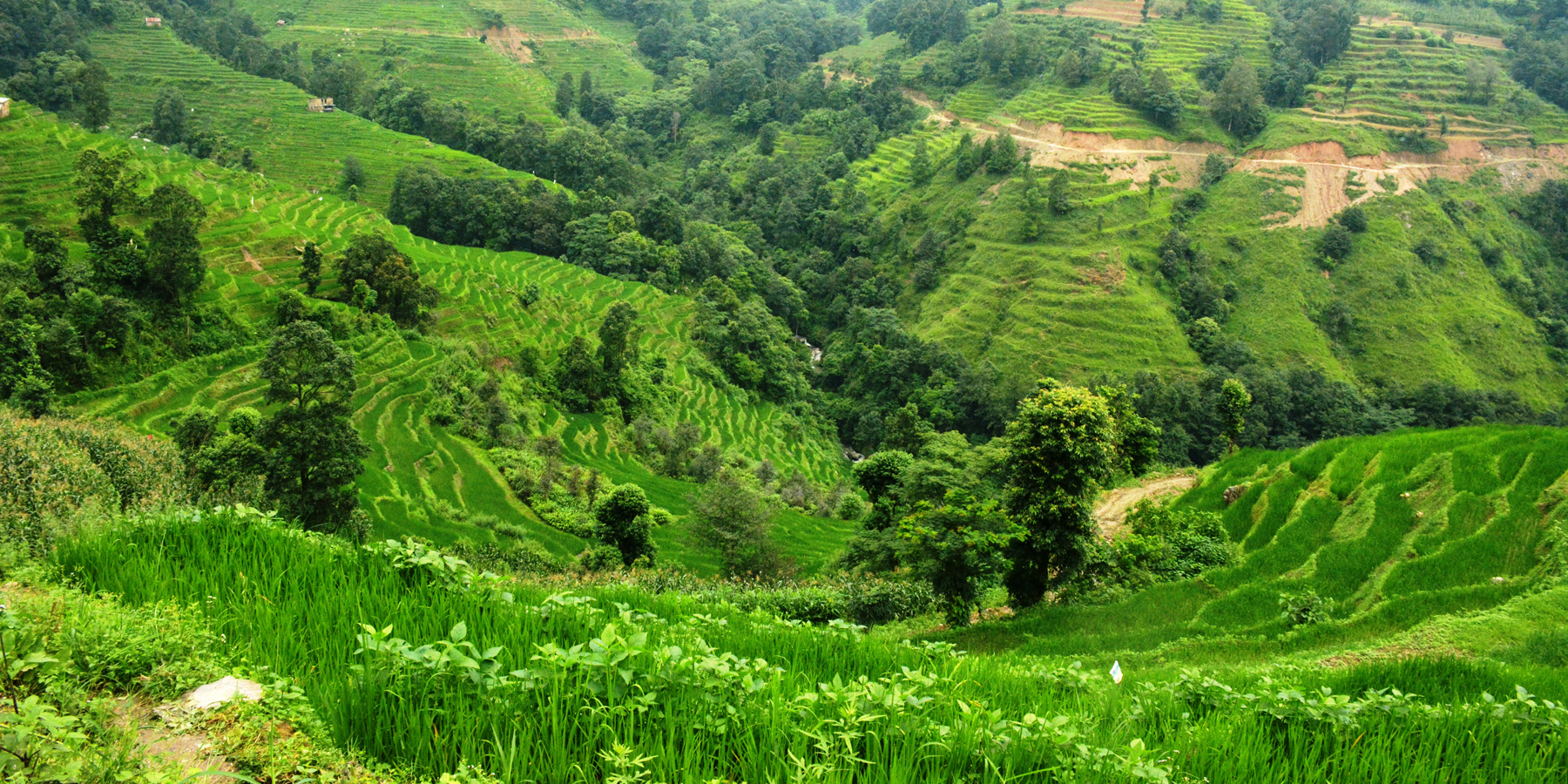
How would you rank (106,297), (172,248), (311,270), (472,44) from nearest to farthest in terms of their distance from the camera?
1. (106,297)
2. (172,248)
3. (311,270)
4. (472,44)

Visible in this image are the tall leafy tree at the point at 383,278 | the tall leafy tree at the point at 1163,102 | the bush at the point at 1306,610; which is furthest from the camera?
the tall leafy tree at the point at 1163,102

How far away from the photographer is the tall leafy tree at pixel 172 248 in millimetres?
26141

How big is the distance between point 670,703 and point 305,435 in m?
16.9

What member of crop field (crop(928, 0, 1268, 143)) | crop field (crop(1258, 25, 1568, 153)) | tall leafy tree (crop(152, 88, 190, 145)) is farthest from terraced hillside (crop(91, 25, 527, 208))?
crop field (crop(1258, 25, 1568, 153))

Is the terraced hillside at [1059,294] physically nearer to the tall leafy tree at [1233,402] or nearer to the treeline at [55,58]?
the tall leafy tree at [1233,402]

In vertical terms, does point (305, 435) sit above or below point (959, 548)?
above

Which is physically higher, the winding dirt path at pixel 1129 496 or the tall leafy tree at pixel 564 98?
the tall leafy tree at pixel 564 98

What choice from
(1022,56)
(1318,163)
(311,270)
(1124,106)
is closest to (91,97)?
(311,270)

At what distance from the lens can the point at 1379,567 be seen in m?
12.6

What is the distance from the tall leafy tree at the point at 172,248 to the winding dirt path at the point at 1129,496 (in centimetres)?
3047

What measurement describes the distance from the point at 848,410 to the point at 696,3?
280ft

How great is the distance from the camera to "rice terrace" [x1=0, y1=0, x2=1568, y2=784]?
3.29 meters

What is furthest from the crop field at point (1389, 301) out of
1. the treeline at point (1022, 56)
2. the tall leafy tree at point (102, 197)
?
the tall leafy tree at point (102, 197)

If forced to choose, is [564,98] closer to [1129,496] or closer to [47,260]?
[47,260]
